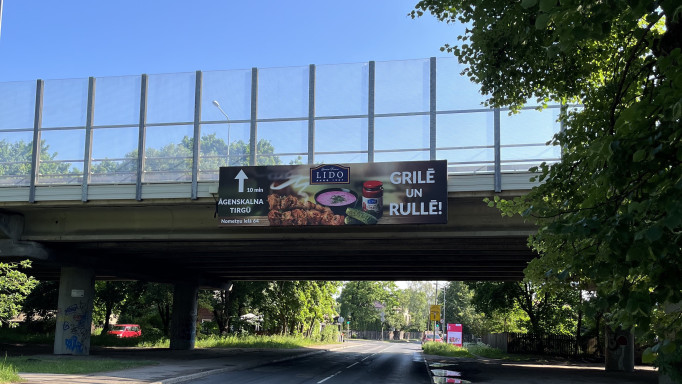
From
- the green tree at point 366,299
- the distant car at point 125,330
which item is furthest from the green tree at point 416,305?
the distant car at point 125,330

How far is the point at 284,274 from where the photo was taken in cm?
4019

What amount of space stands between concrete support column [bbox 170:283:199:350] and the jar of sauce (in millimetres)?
21995

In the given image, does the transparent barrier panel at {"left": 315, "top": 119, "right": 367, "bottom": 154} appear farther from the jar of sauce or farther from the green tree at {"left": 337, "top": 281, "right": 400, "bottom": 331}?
the green tree at {"left": 337, "top": 281, "right": 400, "bottom": 331}

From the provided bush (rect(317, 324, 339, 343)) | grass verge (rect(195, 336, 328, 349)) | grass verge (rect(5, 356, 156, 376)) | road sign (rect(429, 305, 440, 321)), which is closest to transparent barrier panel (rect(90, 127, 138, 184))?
grass verge (rect(5, 356, 156, 376))

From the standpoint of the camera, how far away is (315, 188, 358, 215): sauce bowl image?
21.2m

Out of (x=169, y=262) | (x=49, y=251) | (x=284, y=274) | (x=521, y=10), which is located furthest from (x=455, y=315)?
(x=521, y=10)

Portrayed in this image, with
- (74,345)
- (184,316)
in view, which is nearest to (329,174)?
(74,345)

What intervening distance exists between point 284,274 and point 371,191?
20467 mm

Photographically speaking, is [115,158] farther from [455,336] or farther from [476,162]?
[455,336]

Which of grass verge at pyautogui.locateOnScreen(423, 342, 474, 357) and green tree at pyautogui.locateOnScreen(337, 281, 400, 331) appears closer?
grass verge at pyautogui.locateOnScreen(423, 342, 474, 357)

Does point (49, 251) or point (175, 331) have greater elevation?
point (49, 251)

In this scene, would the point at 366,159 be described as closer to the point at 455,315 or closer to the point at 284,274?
the point at 284,274

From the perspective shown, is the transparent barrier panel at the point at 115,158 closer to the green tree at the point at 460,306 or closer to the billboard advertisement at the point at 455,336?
the billboard advertisement at the point at 455,336

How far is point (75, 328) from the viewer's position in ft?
92.1
